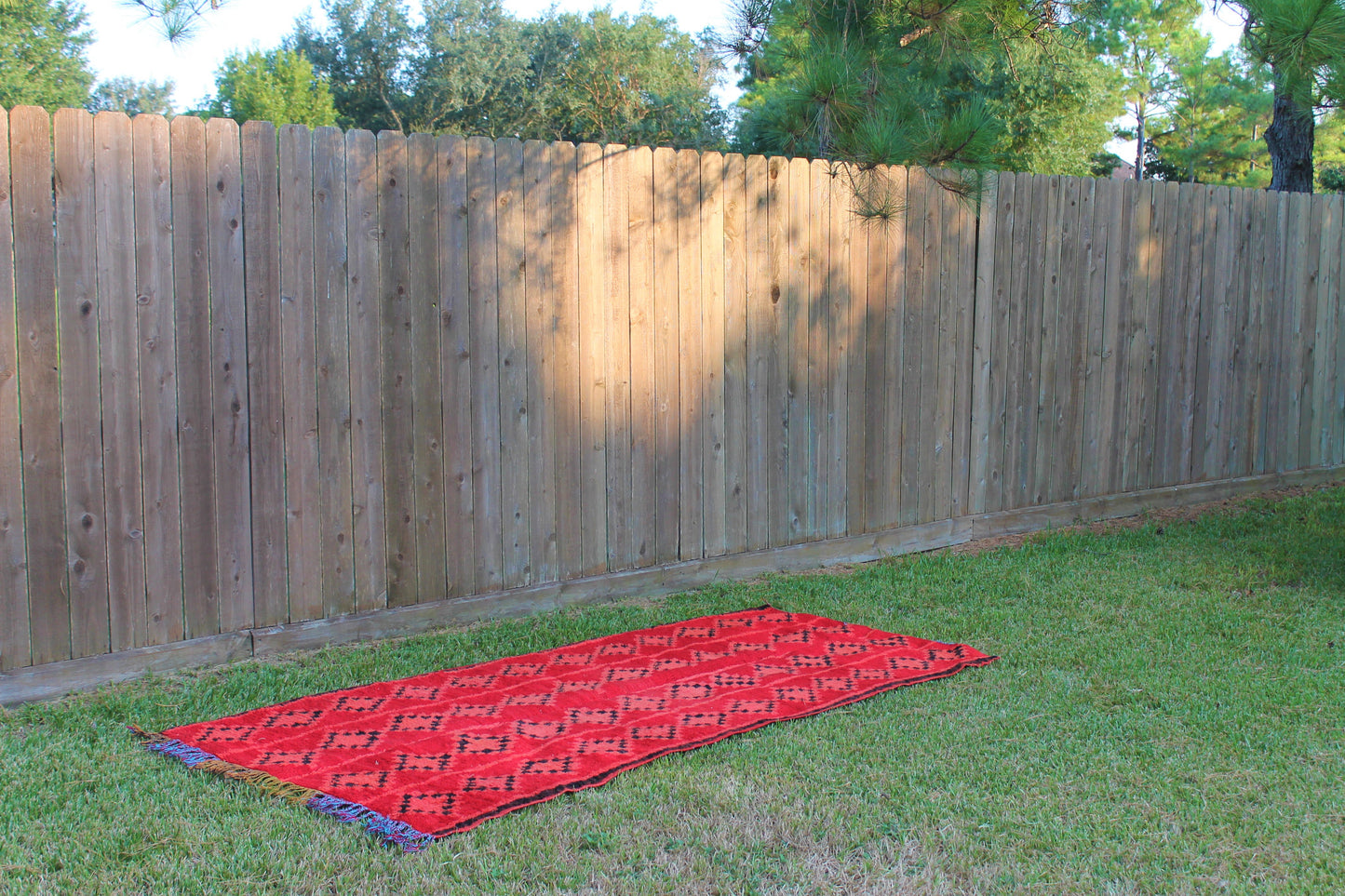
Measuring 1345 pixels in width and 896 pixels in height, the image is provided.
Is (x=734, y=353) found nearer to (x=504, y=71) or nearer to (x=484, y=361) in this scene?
Result: (x=484, y=361)

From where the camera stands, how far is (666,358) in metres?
4.88

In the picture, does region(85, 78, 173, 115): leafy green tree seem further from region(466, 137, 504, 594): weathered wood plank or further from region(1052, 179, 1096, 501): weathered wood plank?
region(466, 137, 504, 594): weathered wood plank

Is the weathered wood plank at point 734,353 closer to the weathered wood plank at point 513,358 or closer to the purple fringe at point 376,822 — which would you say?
the weathered wood plank at point 513,358

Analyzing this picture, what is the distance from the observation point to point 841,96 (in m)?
4.84

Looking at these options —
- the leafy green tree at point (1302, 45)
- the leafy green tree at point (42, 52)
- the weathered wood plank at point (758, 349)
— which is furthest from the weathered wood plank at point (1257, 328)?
the leafy green tree at point (42, 52)

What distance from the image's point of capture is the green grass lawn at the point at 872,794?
234cm

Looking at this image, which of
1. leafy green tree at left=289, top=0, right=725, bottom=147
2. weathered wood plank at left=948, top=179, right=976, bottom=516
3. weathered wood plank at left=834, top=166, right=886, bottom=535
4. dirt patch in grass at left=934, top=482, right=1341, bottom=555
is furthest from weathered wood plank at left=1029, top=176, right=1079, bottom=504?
leafy green tree at left=289, top=0, right=725, bottom=147

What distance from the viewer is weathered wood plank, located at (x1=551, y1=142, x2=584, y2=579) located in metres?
4.49

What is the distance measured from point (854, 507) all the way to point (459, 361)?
2.26m

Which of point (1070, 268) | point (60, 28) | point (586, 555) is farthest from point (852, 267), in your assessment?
point (60, 28)

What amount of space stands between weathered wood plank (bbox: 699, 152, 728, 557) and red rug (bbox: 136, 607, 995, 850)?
0.78 m

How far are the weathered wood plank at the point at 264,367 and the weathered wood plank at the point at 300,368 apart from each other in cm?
2

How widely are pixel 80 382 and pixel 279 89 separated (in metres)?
27.5

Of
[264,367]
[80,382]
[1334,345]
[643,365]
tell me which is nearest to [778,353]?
[643,365]
